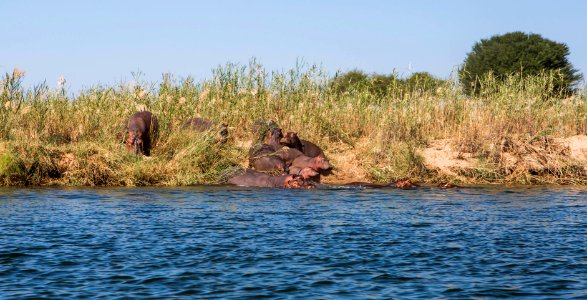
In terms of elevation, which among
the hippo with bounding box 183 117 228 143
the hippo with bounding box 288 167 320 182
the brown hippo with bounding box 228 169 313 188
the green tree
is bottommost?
the brown hippo with bounding box 228 169 313 188

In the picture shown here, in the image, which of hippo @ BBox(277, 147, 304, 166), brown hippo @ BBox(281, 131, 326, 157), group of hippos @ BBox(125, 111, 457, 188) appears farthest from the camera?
brown hippo @ BBox(281, 131, 326, 157)

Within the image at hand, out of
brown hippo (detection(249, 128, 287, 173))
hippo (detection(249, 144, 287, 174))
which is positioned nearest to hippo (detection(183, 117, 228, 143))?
brown hippo (detection(249, 128, 287, 173))

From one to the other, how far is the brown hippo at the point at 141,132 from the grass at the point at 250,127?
0.66 ft

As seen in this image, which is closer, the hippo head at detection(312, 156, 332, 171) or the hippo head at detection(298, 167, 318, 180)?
the hippo head at detection(298, 167, 318, 180)

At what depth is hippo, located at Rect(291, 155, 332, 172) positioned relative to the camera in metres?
16.5

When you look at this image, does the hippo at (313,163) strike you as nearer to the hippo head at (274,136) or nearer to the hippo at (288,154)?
the hippo at (288,154)

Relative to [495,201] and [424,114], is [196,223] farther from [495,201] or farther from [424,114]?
[424,114]

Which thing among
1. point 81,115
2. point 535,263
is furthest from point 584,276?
point 81,115

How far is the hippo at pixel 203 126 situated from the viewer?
57.4ft

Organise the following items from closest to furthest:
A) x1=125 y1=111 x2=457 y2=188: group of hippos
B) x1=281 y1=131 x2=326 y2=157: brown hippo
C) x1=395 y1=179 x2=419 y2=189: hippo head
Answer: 1. x1=395 y1=179 x2=419 y2=189: hippo head
2. x1=125 y1=111 x2=457 y2=188: group of hippos
3. x1=281 y1=131 x2=326 y2=157: brown hippo

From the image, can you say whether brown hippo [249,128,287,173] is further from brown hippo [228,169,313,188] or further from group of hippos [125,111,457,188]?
brown hippo [228,169,313,188]

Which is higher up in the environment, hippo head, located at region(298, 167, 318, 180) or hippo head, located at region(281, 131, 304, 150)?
hippo head, located at region(281, 131, 304, 150)

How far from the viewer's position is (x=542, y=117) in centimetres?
1852

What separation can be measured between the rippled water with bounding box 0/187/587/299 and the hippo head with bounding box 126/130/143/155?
222cm
